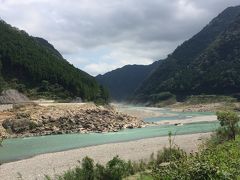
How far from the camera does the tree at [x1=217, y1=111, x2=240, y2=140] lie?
4041 cm

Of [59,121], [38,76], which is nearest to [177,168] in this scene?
[59,121]

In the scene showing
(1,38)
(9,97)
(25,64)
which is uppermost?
(1,38)

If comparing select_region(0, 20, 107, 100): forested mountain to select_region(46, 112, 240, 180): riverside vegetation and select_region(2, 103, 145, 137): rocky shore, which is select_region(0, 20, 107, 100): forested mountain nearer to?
select_region(2, 103, 145, 137): rocky shore

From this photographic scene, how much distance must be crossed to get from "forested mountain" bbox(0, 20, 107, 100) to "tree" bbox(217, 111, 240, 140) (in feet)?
368

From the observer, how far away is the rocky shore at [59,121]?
83125 mm

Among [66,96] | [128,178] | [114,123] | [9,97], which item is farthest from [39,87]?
[128,178]

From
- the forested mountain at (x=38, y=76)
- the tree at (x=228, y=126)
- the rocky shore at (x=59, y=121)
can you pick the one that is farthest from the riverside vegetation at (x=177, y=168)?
the forested mountain at (x=38, y=76)

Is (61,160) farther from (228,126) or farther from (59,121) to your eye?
(59,121)

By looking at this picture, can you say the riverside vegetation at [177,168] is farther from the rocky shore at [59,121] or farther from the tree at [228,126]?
the rocky shore at [59,121]

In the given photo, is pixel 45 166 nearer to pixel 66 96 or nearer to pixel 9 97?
pixel 9 97

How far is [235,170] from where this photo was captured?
15.1 meters

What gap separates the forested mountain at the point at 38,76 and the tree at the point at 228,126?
112 m

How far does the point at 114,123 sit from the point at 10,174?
190 ft

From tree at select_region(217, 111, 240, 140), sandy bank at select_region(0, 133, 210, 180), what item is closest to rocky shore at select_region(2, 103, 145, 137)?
sandy bank at select_region(0, 133, 210, 180)
